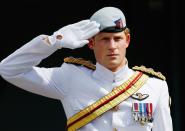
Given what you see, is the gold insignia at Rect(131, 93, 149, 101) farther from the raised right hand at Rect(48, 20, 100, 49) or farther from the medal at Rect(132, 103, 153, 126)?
the raised right hand at Rect(48, 20, 100, 49)

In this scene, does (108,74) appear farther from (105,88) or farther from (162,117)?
(162,117)

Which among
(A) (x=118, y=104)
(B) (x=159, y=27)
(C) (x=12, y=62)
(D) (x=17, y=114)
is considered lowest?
(D) (x=17, y=114)

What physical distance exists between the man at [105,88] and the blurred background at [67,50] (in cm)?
195

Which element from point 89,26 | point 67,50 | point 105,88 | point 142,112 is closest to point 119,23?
point 89,26

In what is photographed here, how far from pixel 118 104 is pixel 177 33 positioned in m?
2.26

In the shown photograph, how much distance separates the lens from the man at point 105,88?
3.78m

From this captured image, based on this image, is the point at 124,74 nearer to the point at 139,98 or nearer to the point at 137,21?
the point at 139,98

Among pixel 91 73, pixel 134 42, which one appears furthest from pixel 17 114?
pixel 91 73

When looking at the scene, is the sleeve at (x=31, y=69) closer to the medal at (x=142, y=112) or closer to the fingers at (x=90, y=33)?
the fingers at (x=90, y=33)

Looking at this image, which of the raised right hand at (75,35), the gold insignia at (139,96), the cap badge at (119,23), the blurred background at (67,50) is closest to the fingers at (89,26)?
the raised right hand at (75,35)

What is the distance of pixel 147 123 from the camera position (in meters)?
3.84

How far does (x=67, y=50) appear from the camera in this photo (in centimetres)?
584

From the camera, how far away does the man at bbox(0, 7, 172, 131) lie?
3.78 meters

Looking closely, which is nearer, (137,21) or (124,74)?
(124,74)
